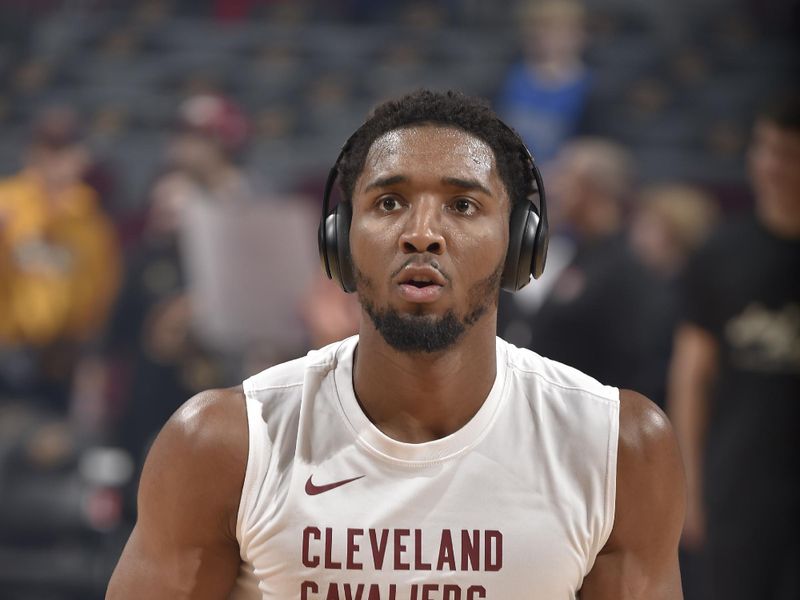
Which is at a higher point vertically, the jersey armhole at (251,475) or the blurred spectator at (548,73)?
the blurred spectator at (548,73)

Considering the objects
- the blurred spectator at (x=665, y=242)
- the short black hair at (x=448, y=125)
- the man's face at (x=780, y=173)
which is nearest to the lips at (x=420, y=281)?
the short black hair at (x=448, y=125)

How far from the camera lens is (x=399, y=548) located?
6.40 feet

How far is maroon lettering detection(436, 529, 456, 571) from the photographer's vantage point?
194cm

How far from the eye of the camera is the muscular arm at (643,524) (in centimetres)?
201

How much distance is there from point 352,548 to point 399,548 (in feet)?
0.27

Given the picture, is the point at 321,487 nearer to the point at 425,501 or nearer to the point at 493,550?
the point at 425,501

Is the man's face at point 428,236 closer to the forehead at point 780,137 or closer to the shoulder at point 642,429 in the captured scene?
the shoulder at point 642,429

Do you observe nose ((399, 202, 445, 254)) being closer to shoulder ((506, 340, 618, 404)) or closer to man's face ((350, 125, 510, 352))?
man's face ((350, 125, 510, 352))

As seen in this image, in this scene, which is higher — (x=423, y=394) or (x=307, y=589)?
(x=423, y=394)

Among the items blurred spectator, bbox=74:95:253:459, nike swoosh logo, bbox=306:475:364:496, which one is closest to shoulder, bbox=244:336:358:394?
nike swoosh logo, bbox=306:475:364:496

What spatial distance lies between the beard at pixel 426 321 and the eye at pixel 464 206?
113mm

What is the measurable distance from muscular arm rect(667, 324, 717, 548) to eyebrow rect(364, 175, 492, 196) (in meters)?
3.48

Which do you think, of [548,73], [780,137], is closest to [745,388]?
[780,137]

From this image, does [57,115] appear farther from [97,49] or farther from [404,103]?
[404,103]
